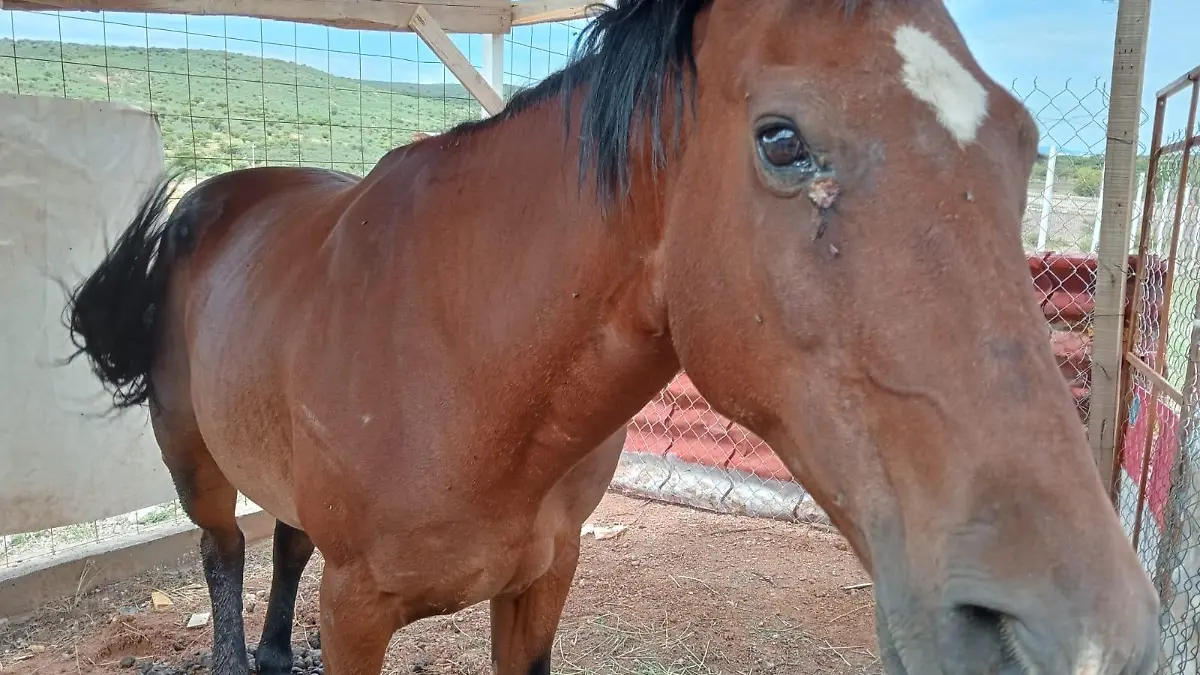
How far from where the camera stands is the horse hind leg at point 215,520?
9.36 feet

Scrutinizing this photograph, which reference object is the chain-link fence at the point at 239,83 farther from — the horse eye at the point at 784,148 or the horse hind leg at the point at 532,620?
the horse eye at the point at 784,148

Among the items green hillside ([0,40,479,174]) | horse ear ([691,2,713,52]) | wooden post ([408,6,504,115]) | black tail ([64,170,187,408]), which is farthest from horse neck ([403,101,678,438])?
green hillside ([0,40,479,174])

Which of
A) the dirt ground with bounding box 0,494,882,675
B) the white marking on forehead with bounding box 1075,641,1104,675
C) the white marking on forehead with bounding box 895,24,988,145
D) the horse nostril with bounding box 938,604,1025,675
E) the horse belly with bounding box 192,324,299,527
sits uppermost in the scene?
the white marking on forehead with bounding box 895,24,988,145

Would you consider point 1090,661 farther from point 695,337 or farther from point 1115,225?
point 1115,225

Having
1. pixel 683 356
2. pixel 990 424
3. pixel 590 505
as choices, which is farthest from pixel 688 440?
pixel 990 424

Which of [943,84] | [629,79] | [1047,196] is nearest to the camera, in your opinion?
[943,84]

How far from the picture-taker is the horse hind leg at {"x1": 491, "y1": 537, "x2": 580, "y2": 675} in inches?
82.0

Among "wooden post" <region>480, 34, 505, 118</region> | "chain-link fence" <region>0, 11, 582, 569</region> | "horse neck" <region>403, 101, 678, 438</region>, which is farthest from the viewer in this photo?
"wooden post" <region>480, 34, 505, 118</region>

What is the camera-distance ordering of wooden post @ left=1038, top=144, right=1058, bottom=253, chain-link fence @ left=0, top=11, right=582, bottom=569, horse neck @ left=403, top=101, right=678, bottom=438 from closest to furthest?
horse neck @ left=403, top=101, right=678, bottom=438 → chain-link fence @ left=0, top=11, right=582, bottom=569 → wooden post @ left=1038, top=144, right=1058, bottom=253

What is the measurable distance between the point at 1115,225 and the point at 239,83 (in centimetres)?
411

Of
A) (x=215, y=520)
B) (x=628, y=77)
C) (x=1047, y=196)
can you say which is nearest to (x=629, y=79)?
(x=628, y=77)

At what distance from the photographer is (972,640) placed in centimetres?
82

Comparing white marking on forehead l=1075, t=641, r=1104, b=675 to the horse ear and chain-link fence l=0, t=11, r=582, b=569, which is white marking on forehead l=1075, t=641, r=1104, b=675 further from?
chain-link fence l=0, t=11, r=582, b=569

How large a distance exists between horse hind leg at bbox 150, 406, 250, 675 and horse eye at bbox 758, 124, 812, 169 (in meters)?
2.51
